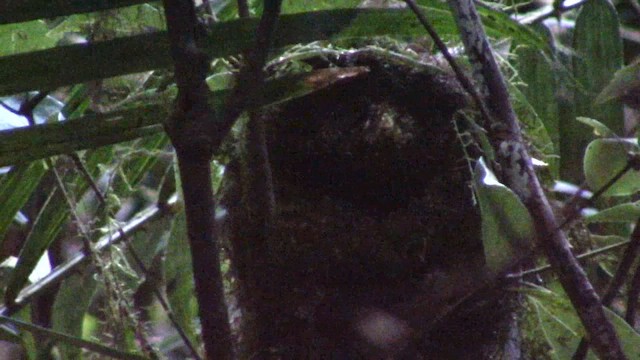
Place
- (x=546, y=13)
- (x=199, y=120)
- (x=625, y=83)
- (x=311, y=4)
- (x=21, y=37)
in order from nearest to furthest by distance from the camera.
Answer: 1. (x=199, y=120)
2. (x=625, y=83)
3. (x=311, y=4)
4. (x=21, y=37)
5. (x=546, y=13)

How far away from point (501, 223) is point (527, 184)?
0.03m

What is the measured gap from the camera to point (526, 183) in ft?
1.67

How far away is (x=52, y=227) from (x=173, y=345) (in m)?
0.35

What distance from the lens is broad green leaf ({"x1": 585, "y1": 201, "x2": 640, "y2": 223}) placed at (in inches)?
25.4

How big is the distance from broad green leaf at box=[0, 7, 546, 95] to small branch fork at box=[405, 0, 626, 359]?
0.06 m

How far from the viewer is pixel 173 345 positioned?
1.19 m

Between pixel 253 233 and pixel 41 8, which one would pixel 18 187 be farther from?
pixel 41 8

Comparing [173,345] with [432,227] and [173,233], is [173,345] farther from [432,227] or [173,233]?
[432,227]

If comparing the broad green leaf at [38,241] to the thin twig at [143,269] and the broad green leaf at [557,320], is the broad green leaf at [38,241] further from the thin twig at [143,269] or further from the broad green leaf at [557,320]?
the broad green leaf at [557,320]

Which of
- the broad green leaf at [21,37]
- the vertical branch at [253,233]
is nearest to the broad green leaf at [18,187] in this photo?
the broad green leaf at [21,37]

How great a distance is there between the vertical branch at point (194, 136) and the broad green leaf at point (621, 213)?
1.08 ft

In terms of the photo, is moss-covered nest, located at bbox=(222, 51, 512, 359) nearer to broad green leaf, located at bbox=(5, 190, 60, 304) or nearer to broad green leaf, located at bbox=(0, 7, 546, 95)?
broad green leaf, located at bbox=(0, 7, 546, 95)

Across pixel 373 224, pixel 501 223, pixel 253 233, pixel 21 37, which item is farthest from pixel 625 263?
pixel 21 37

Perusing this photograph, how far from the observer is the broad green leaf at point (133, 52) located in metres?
0.52
